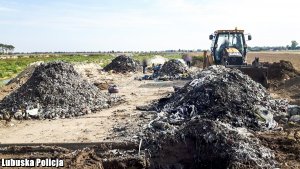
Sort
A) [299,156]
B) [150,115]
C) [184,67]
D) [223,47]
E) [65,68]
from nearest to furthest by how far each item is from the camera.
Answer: [299,156]
[150,115]
[65,68]
[223,47]
[184,67]

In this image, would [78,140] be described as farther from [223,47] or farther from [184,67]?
[184,67]

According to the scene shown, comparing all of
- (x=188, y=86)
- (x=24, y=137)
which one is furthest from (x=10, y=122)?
(x=188, y=86)

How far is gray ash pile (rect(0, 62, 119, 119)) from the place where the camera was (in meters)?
12.8

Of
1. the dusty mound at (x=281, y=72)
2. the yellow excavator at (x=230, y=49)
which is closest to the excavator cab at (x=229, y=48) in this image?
the yellow excavator at (x=230, y=49)

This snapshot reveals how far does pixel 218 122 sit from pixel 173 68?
20899 mm

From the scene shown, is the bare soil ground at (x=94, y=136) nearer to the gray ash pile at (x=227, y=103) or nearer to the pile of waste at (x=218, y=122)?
the pile of waste at (x=218, y=122)

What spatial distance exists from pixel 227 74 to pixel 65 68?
20.6 feet

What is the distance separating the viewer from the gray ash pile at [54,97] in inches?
502

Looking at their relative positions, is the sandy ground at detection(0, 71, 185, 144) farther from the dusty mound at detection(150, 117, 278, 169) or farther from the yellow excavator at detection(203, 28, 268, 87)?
the yellow excavator at detection(203, 28, 268, 87)

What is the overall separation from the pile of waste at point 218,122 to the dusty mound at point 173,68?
14.7 meters

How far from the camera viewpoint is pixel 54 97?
13234mm

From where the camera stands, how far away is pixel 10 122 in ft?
39.0

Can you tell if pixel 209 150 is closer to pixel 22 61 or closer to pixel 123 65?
pixel 123 65

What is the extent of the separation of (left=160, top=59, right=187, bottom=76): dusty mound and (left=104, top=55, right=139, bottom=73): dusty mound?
7838 mm
